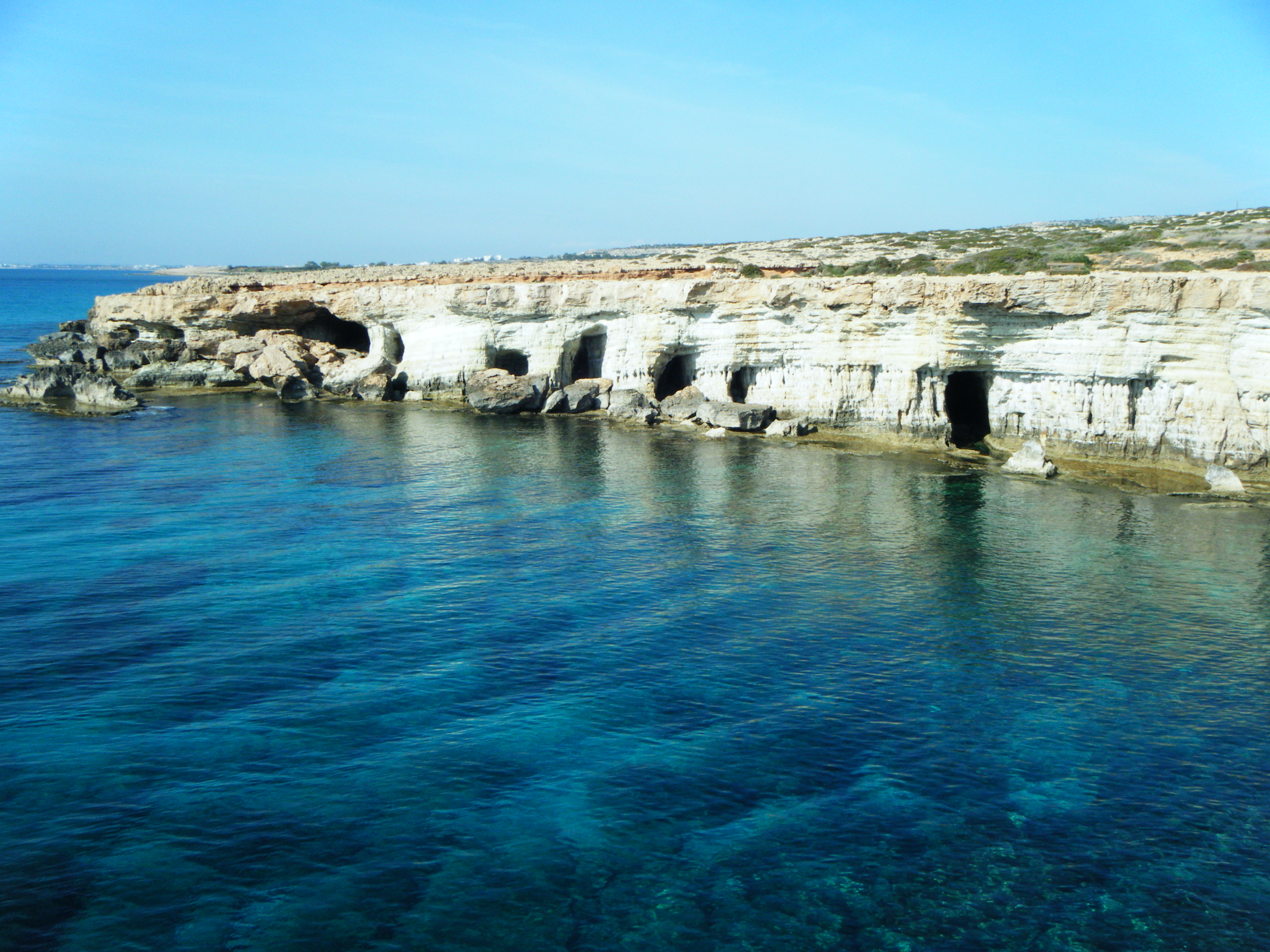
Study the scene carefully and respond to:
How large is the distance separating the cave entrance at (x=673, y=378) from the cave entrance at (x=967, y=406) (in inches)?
558

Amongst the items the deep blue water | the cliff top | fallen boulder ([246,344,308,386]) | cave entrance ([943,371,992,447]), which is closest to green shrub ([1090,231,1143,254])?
the cliff top

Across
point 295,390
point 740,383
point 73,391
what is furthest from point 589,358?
point 73,391

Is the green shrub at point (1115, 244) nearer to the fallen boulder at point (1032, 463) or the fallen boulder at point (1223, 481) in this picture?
the fallen boulder at point (1032, 463)

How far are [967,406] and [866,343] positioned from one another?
7.49 meters

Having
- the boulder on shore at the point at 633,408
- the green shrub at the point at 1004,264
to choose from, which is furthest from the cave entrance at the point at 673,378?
the green shrub at the point at 1004,264

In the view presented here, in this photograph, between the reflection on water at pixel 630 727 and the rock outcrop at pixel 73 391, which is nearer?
the reflection on water at pixel 630 727

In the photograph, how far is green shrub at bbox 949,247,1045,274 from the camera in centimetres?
4450

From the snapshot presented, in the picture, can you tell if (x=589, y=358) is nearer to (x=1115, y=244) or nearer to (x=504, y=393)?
(x=504, y=393)

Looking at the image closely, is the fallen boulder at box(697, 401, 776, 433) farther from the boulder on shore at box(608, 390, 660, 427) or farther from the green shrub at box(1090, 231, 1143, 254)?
the green shrub at box(1090, 231, 1143, 254)

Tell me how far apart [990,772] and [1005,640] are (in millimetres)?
6155

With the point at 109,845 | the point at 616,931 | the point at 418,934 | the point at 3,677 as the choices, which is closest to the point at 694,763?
the point at 616,931

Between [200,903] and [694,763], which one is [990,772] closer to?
[694,763]

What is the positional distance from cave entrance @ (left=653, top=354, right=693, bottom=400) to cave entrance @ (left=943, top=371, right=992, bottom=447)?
14175 mm

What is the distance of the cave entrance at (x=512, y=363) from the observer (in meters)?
54.7
